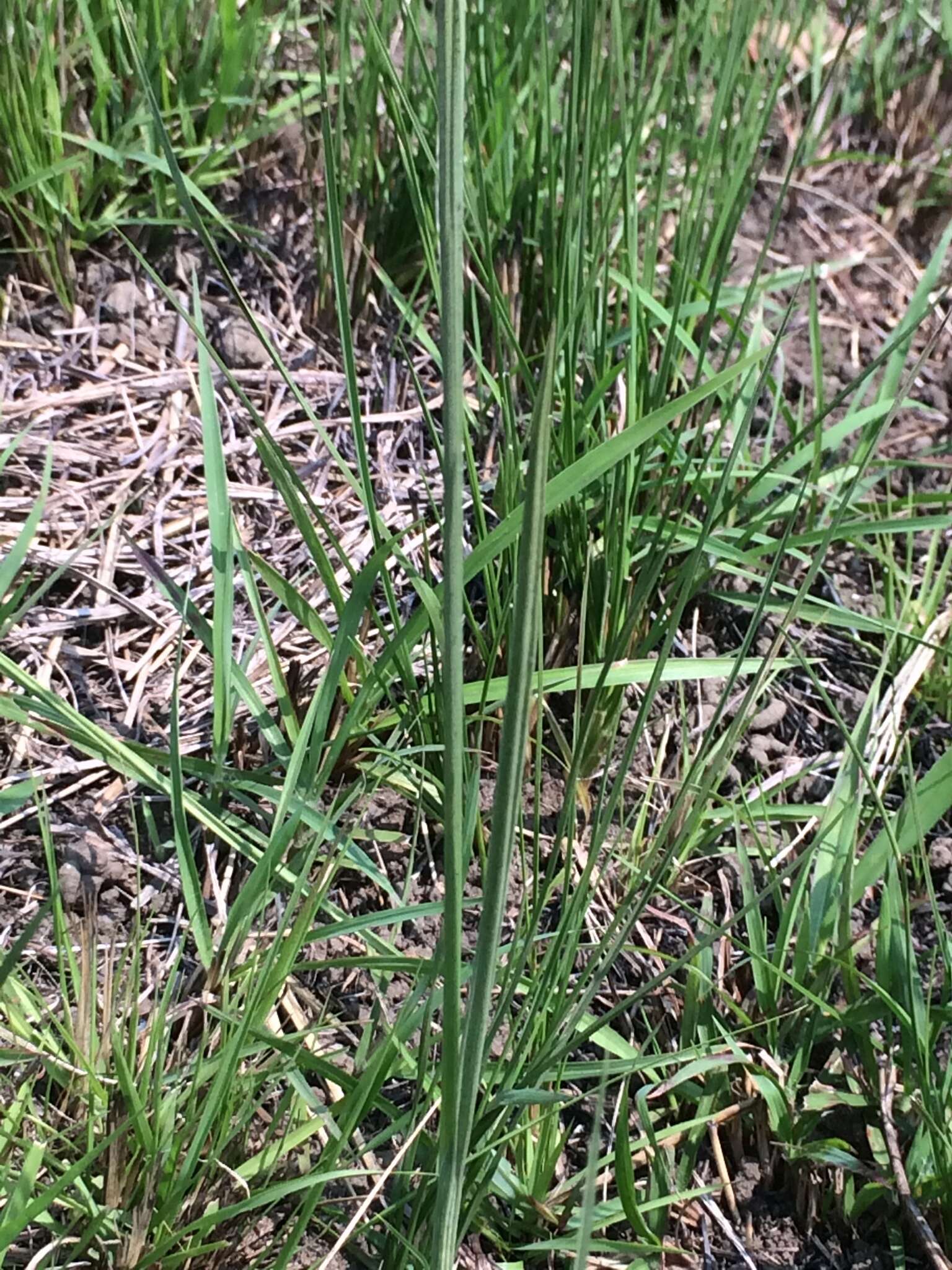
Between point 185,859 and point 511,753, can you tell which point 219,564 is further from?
point 511,753

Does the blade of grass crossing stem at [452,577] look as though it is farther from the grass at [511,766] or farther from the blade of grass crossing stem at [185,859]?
the blade of grass crossing stem at [185,859]

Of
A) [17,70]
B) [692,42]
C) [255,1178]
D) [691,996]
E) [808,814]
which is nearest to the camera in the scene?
[255,1178]

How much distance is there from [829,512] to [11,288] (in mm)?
951

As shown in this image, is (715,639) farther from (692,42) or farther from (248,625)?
(692,42)

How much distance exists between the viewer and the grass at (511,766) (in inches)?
29.0

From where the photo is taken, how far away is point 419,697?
96cm

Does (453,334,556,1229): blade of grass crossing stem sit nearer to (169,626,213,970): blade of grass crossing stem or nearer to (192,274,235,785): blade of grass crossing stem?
(169,626,213,970): blade of grass crossing stem

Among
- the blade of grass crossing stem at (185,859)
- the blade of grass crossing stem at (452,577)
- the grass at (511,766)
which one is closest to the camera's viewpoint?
the blade of grass crossing stem at (452,577)

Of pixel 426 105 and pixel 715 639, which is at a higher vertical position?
pixel 426 105

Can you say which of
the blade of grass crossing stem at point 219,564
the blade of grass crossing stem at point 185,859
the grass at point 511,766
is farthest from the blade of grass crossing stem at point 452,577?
the blade of grass crossing stem at point 219,564

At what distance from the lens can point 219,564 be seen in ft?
3.26

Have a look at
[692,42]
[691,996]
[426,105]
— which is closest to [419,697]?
[691,996]

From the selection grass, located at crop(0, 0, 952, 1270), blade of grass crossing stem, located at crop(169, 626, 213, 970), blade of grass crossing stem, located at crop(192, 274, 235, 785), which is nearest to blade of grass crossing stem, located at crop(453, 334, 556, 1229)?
grass, located at crop(0, 0, 952, 1270)

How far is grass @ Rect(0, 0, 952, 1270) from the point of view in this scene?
74 centimetres
